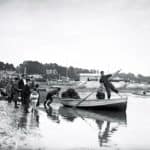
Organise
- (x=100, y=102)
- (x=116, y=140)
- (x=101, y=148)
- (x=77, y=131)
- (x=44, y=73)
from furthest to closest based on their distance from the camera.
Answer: (x=44, y=73) < (x=100, y=102) < (x=77, y=131) < (x=116, y=140) < (x=101, y=148)

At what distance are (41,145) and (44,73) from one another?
183 metres

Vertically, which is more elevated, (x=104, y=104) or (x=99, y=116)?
(x=104, y=104)

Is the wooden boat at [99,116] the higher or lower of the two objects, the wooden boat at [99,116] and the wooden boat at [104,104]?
the lower

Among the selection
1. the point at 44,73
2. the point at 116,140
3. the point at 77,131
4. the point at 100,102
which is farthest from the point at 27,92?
the point at 44,73

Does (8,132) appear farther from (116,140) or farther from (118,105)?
(118,105)

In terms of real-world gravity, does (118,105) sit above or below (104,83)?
below

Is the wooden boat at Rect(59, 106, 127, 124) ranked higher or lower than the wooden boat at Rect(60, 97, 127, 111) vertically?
lower

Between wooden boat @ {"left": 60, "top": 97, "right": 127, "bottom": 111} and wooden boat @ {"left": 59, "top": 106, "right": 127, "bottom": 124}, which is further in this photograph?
wooden boat @ {"left": 60, "top": 97, "right": 127, "bottom": 111}

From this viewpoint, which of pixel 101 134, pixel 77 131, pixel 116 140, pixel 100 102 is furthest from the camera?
pixel 100 102

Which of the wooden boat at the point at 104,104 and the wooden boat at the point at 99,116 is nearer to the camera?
the wooden boat at the point at 99,116

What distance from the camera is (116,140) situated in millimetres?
10711

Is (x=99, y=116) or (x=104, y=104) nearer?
(x=99, y=116)

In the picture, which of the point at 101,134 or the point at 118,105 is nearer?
the point at 101,134

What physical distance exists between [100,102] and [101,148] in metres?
14.2
